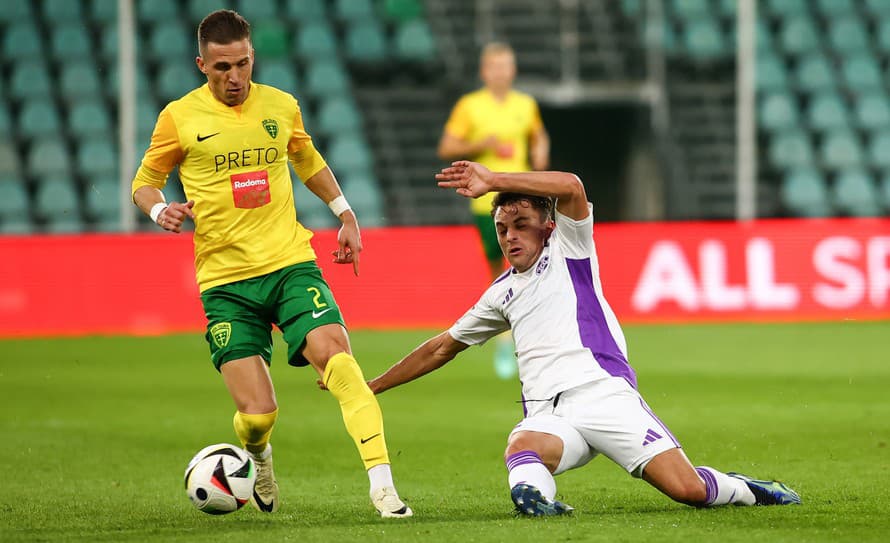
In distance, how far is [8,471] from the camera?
713 cm

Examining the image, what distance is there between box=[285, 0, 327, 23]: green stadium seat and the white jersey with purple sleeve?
51.0 feet

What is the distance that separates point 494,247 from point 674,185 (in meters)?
8.82

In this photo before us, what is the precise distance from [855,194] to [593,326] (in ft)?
51.3

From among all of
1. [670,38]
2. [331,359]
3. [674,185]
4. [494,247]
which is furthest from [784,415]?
[670,38]

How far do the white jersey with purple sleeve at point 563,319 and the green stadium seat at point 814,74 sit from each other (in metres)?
16.6

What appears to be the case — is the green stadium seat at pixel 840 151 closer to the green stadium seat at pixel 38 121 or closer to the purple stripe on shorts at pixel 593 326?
the green stadium seat at pixel 38 121

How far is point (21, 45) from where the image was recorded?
19.6 m

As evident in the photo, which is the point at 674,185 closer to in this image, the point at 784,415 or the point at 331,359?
the point at 784,415

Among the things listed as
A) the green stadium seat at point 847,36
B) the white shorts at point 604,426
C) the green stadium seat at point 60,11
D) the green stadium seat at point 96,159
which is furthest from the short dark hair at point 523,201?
the green stadium seat at point 847,36

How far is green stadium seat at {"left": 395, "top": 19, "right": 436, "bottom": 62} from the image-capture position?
20.5m

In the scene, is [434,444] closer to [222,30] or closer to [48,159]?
[222,30]

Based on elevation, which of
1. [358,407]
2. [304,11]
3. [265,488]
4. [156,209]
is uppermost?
[304,11]

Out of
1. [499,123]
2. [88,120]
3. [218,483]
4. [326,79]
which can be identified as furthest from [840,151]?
[218,483]

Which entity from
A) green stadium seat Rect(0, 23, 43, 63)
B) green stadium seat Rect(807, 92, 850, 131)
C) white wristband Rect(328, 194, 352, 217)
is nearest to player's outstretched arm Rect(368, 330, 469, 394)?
white wristband Rect(328, 194, 352, 217)
